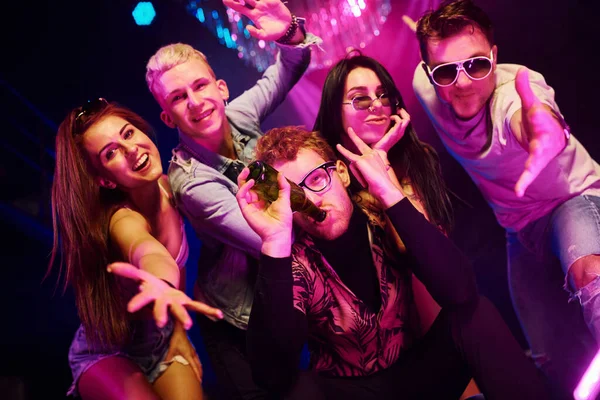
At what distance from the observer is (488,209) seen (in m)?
3.28

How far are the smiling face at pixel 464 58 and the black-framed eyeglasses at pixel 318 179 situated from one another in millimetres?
722

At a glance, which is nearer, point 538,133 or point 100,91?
point 538,133

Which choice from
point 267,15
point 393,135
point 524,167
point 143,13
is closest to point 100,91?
point 143,13

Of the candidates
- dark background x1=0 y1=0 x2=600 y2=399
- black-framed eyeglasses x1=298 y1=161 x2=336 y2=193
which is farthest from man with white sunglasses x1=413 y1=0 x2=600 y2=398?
black-framed eyeglasses x1=298 y1=161 x2=336 y2=193

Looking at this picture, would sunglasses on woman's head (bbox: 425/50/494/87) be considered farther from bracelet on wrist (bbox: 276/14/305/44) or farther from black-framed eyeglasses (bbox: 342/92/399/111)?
bracelet on wrist (bbox: 276/14/305/44)

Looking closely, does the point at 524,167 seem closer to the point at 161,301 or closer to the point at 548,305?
the point at 548,305

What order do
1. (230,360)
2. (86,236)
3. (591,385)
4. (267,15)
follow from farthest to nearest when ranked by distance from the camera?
(267,15)
(230,360)
(86,236)
(591,385)

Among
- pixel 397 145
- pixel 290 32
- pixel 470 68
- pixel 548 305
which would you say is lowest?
pixel 548 305

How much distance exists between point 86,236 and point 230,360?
89 cm

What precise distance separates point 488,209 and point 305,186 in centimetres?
168

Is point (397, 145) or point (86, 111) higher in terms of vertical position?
point (86, 111)

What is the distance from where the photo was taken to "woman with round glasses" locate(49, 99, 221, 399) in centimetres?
223

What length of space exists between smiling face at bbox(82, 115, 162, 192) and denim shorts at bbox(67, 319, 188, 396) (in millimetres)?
692

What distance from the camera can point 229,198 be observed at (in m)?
2.30
